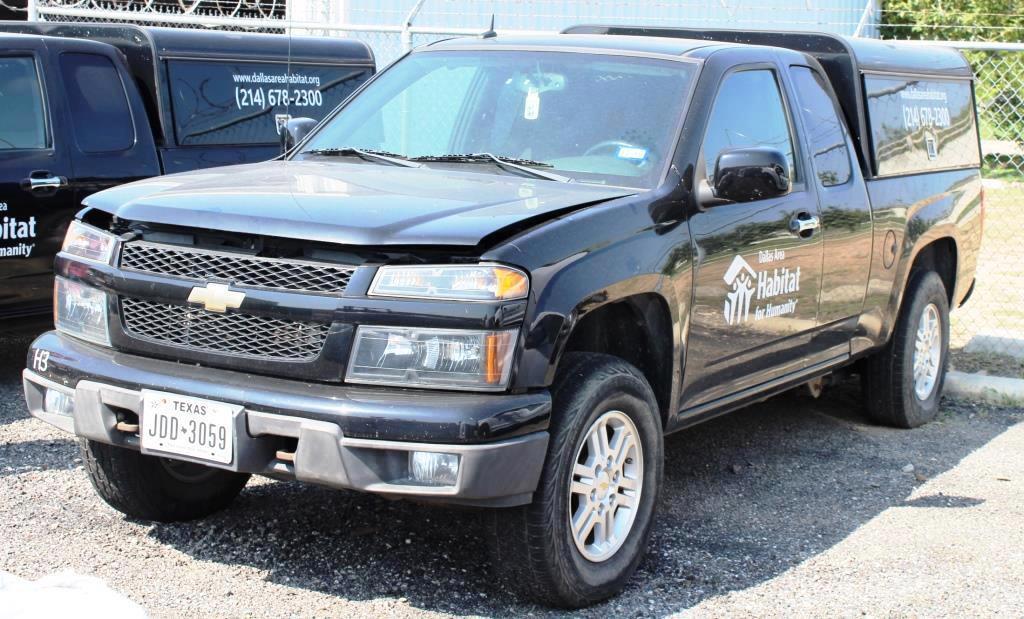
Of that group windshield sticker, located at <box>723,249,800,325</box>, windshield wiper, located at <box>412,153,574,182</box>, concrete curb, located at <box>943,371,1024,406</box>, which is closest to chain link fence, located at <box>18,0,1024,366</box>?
concrete curb, located at <box>943,371,1024,406</box>

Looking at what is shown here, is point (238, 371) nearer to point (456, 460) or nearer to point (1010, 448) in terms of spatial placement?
point (456, 460)

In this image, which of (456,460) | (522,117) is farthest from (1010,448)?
(456,460)

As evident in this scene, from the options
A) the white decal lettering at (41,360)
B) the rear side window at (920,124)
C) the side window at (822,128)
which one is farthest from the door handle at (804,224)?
the white decal lettering at (41,360)

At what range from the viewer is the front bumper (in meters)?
3.65

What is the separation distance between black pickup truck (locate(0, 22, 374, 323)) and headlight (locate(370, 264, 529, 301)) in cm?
373

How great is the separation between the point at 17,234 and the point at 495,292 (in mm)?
3967

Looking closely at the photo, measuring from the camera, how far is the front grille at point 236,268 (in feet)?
12.6

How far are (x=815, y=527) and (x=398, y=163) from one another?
2.19 meters

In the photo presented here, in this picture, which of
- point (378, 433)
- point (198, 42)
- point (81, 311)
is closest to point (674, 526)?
point (378, 433)

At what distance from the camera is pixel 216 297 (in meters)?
3.96

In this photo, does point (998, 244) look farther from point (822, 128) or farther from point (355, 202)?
point (355, 202)

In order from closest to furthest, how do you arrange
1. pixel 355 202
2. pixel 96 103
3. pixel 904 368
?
pixel 355 202 → pixel 904 368 → pixel 96 103

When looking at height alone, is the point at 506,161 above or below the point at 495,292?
above

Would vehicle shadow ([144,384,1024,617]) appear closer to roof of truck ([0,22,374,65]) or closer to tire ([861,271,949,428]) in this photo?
tire ([861,271,949,428])
